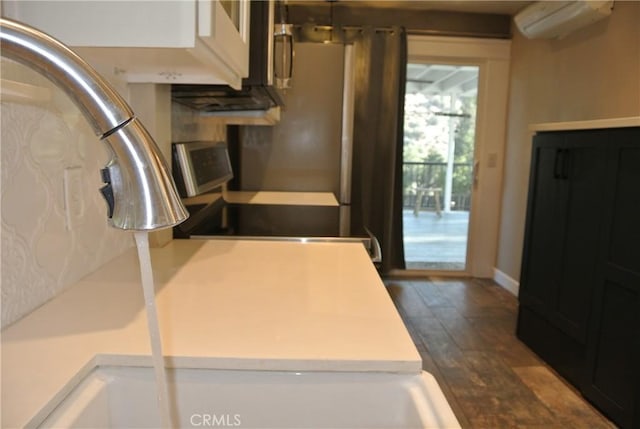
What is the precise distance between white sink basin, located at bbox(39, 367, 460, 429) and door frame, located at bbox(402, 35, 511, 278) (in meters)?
3.62

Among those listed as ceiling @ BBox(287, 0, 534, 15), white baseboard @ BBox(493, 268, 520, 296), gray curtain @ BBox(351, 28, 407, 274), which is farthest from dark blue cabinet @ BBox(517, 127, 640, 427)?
ceiling @ BBox(287, 0, 534, 15)

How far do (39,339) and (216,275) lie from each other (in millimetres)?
429

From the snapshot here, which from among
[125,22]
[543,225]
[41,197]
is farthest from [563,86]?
[41,197]

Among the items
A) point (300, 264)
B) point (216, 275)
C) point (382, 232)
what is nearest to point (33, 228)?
point (216, 275)

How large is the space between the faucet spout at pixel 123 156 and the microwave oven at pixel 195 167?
1.05 meters

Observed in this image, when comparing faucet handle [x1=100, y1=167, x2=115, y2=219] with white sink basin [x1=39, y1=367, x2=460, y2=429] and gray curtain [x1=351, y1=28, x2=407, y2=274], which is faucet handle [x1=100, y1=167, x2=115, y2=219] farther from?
gray curtain [x1=351, y1=28, x2=407, y2=274]

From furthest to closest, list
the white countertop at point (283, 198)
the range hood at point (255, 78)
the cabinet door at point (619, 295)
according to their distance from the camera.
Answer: the white countertop at point (283, 198) → the cabinet door at point (619, 295) → the range hood at point (255, 78)

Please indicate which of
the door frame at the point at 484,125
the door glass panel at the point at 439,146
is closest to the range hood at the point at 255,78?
the door frame at the point at 484,125

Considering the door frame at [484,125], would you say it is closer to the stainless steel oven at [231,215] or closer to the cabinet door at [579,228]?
the cabinet door at [579,228]

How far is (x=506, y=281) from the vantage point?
154 inches

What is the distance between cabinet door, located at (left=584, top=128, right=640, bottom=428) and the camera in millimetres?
1863

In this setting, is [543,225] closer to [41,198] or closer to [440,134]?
[440,134]

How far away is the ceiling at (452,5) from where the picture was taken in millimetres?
3555

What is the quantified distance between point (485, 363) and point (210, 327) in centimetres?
219
